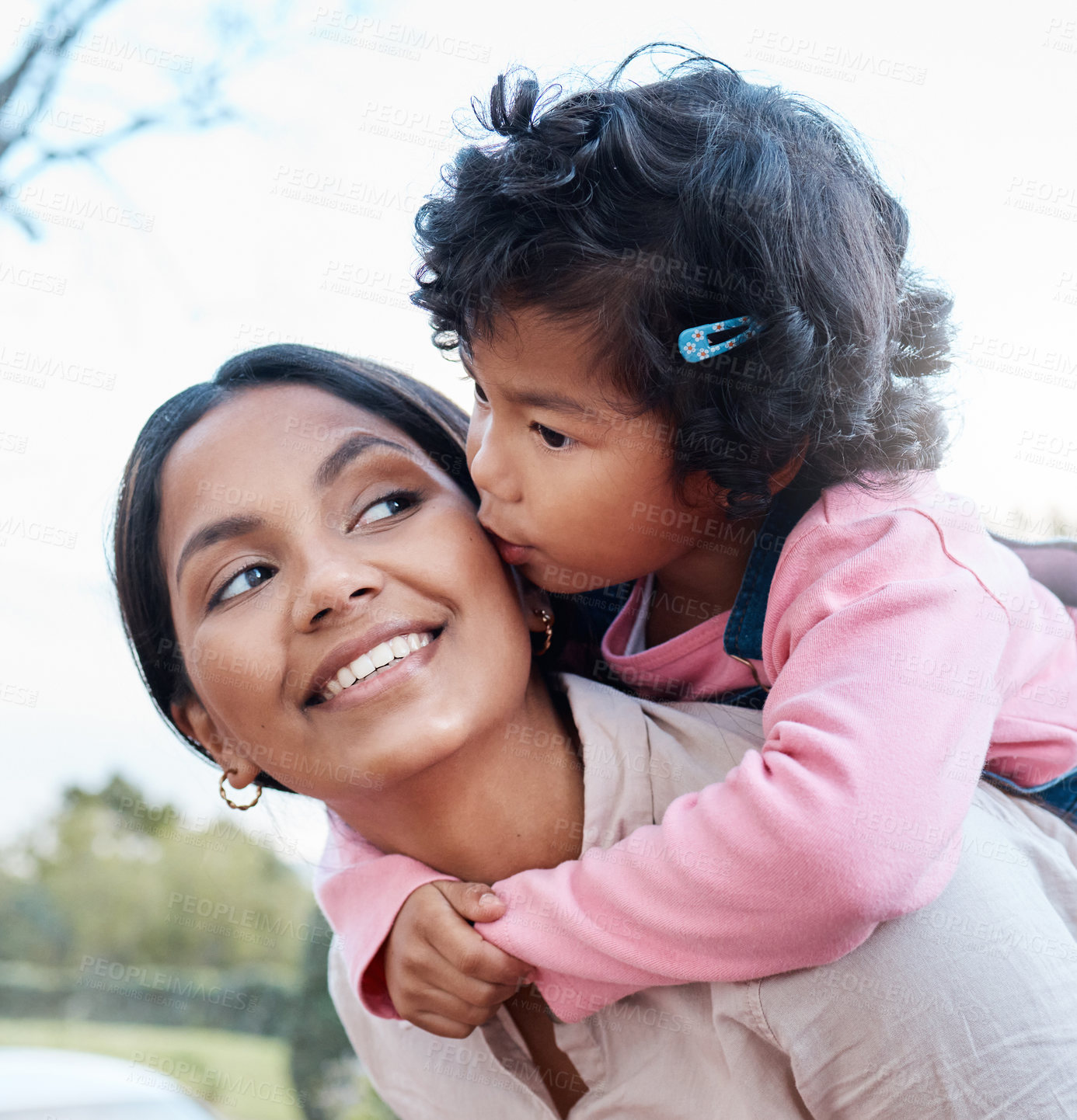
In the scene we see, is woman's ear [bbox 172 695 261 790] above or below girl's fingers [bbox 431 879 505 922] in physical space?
below

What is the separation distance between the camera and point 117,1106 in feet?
5.94

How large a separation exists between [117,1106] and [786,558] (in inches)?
57.9

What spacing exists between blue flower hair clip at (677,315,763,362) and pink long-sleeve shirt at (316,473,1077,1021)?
246mm

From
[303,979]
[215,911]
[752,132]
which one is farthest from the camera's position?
[215,911]

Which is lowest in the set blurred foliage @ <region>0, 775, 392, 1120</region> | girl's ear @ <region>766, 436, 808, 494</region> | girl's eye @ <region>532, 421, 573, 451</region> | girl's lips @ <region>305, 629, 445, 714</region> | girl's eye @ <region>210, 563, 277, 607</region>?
blurred foliage @ <region>0, 775, 392, 1120</region>

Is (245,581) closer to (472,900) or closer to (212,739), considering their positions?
(212,739)

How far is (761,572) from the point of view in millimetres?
1465

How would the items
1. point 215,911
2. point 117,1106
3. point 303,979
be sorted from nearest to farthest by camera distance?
point 117,1106 < point 303,979 < point 215,911

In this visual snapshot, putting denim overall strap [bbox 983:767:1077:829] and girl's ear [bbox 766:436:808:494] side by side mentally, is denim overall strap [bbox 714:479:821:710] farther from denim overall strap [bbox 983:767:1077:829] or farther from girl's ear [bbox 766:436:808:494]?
denim overall strap [bbox 983:767:1077:829]

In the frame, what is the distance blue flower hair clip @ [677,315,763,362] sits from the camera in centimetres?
136

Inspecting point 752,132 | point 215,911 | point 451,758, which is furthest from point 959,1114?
point 215,911

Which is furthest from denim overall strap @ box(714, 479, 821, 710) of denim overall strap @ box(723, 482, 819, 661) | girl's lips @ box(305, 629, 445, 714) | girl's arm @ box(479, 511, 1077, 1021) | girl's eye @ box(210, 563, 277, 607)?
girl's eye @ box(210, 563, 277, 607)

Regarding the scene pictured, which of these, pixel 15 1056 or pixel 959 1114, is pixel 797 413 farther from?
pixel 15 1056

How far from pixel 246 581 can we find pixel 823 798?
2.77 feet
